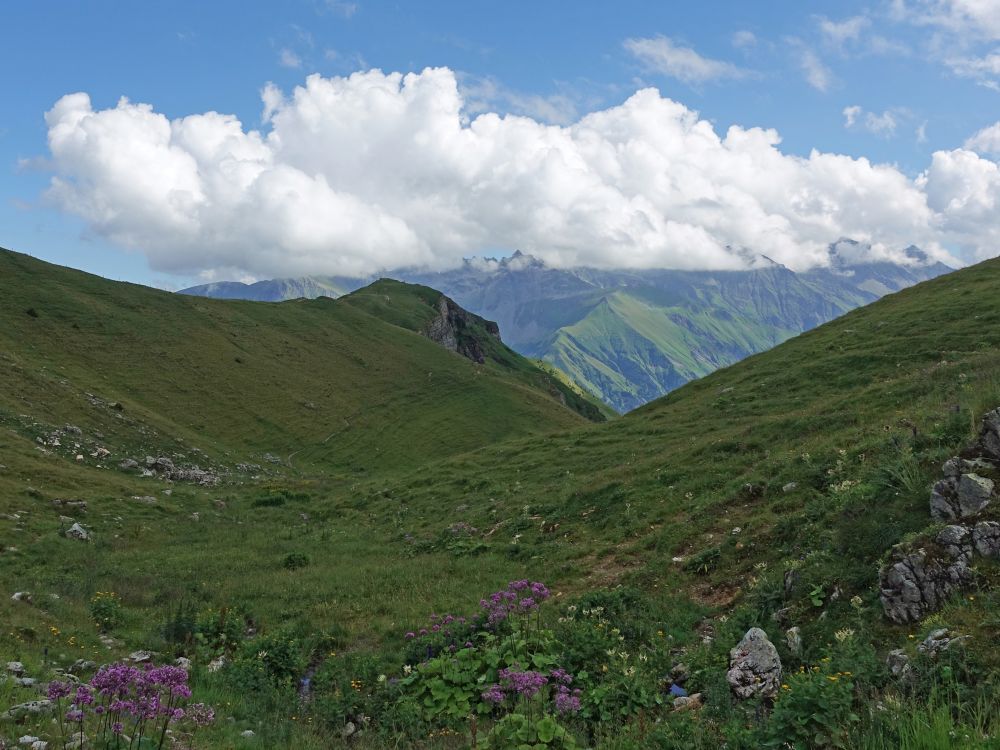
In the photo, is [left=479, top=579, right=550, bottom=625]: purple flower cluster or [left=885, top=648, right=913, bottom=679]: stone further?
[left=479, top=579, right=550, bottom=625]: purple flower cluster

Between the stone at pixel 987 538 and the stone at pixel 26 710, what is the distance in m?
14.3

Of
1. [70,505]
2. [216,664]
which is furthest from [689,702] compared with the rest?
[70,505]

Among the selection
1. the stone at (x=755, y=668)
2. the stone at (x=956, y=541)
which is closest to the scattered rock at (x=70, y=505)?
the stone at (x=755, y=668)

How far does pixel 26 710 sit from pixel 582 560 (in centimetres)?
1447

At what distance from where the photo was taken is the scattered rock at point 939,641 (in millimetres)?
7182

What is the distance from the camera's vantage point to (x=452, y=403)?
88250mm

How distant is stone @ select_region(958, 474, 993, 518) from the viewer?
964cm

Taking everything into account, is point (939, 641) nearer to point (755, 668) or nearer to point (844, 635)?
point (844, 635)

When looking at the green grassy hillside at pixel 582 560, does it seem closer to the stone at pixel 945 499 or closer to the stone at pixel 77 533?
the stone at pixel 945 499

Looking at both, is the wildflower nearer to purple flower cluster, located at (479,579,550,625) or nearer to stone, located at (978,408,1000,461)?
stone, located at (978,408,1000,461)

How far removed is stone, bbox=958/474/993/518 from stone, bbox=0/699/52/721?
14916mm

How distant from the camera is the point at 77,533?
23531mm

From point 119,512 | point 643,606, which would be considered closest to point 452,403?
point 119,512

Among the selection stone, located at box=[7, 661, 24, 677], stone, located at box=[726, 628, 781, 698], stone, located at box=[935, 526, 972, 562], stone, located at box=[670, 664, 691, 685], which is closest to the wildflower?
stone, located at box=[726, 628, 781, 698]
